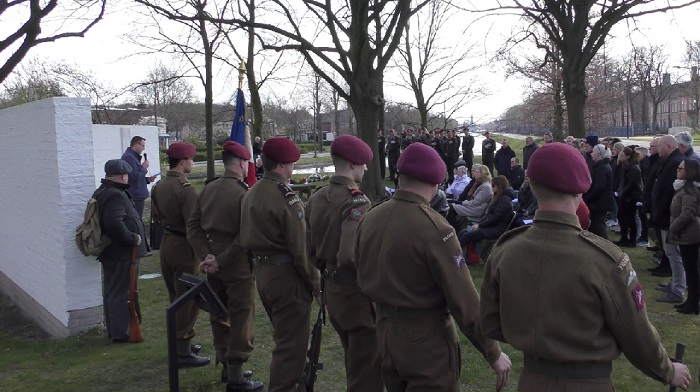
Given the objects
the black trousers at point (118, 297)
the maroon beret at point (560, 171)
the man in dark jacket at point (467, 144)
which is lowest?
the black trousers at point (118, 297)

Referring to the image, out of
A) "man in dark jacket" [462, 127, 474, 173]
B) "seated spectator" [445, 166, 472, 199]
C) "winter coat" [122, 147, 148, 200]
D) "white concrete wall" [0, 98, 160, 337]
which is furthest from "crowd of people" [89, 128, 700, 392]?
"man in dark jacket" [462, 127, 474, 173]

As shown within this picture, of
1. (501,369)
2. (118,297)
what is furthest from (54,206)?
(501,369)

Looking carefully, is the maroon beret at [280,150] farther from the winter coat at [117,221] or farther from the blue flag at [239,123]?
the blue flag at [239,123]

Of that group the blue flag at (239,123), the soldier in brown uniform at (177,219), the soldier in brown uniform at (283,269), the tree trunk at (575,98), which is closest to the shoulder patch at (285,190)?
the soldier in brown uniform at (283,269)

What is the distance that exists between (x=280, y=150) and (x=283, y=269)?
951 millimetres

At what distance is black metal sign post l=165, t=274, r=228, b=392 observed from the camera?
8.31 feet

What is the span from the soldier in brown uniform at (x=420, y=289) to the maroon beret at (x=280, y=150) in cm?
159

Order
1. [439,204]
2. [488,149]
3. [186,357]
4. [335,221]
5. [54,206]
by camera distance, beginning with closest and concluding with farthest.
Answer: [335,221] < [186,357] < [54,206] < [439,204] < [488,149]

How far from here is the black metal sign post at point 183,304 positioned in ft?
8.31

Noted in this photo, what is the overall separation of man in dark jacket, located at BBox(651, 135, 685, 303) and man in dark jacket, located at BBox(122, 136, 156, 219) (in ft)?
27.4

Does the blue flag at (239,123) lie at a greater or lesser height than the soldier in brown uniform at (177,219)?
greater

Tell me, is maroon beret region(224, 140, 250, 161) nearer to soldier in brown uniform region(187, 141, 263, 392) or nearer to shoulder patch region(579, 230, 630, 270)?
soldier in brown uniform region(187, 141, 263, 392)

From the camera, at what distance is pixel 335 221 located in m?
4.16

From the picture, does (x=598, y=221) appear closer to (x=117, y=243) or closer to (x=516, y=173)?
(x=516, y=173)
